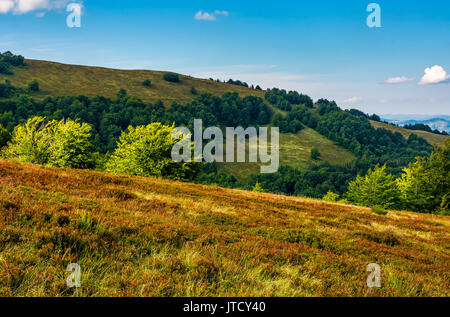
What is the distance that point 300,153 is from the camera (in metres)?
152

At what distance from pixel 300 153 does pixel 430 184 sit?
106615 millimetres

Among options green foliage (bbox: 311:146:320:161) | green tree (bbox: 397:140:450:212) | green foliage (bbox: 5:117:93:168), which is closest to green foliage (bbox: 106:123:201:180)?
green foliage (bbox: 5:117:93:168)

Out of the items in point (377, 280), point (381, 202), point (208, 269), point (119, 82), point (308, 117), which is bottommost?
point (381, 202)

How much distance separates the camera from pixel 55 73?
164 metres

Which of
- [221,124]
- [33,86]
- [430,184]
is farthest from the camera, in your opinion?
[221,124]

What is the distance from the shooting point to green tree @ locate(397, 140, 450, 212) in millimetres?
44625

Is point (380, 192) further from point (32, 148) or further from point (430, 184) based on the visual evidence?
point (32, 148)

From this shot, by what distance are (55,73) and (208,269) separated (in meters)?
199

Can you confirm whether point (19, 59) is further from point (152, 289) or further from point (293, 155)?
point (152, 289)

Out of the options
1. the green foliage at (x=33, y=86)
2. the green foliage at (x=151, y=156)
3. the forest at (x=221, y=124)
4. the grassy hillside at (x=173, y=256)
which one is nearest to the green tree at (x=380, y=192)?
the forest at (x=221, y=124)

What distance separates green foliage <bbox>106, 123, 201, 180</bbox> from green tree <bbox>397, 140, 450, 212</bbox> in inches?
1579

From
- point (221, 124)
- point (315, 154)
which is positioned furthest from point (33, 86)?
point (315, 154)

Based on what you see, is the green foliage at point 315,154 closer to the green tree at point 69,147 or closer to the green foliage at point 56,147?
the green tree at point 69,147
